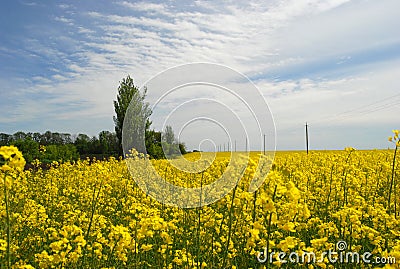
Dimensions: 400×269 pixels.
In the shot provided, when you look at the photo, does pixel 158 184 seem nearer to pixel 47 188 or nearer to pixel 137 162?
pixel 137 162

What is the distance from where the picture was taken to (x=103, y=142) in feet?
98.4

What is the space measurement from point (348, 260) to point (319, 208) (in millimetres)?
2660

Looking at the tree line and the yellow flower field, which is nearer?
the yellow flower field

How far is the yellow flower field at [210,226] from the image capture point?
3.22 metres

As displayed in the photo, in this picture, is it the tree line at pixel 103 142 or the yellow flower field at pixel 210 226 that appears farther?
the tree line at pixel 103 142

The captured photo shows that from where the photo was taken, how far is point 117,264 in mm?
4070

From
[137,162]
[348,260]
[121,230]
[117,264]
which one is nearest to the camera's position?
[121,230]

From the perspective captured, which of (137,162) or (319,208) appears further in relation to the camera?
(137,162)

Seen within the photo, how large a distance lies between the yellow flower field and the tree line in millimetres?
1360

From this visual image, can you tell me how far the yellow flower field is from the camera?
3223mm

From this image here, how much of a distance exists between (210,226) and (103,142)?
26.6 meters

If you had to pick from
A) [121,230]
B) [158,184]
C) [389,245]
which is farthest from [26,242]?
[389,245]

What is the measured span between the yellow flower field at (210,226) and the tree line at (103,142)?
1.36 m

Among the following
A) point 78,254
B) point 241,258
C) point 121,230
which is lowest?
point 241,258
